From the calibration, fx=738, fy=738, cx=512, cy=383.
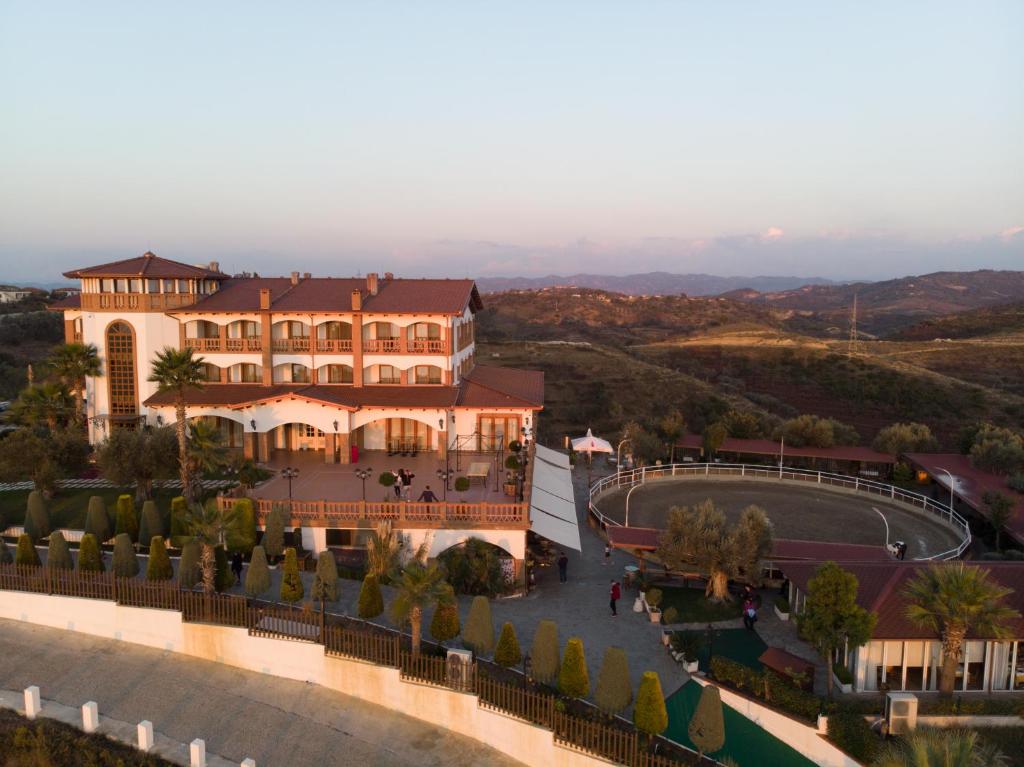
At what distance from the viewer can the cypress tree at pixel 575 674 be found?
16266 millimetres

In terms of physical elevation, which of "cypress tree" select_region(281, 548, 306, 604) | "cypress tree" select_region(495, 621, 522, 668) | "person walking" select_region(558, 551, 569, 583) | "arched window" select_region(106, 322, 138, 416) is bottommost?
"person walking" select_region(558, 551, 569, 583)

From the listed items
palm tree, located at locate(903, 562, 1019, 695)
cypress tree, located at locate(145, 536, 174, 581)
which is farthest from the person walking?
cypress tree, located at locate(145, 536, 174, 581)

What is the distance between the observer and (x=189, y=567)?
20047 mm

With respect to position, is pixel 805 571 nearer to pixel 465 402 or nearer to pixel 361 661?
pixel 361 661

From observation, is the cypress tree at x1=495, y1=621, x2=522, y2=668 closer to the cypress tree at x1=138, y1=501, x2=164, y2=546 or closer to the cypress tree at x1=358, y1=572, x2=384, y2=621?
the cypress tree at x1=358, y1=572, x2=384, y2=621

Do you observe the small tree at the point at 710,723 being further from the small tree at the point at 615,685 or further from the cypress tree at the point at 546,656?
the cypress tree at the point at 546,656

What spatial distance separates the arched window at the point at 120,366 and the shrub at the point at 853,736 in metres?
32.6

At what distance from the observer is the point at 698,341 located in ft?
337

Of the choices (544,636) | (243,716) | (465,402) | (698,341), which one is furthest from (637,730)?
(698,341)

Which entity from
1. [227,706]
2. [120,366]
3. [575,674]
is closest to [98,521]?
[227,706]

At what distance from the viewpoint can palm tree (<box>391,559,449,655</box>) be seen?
16.9 meters

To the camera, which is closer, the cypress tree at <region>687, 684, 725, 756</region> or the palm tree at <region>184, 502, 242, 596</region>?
the cypress tree at <region>687, 684, 725, 756</region>

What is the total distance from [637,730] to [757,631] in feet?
24.2

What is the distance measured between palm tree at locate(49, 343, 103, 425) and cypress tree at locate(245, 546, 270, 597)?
20.1 meters
